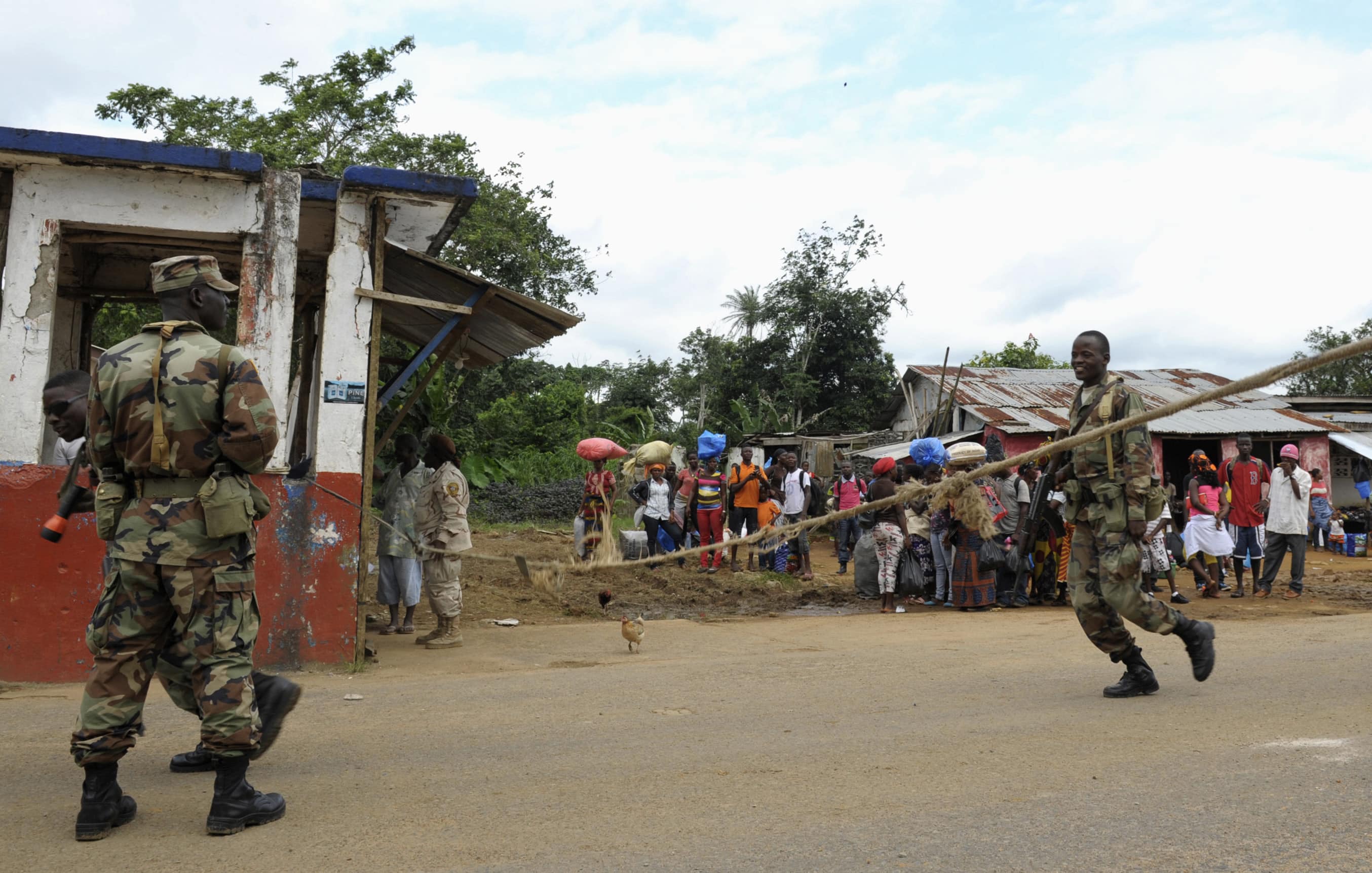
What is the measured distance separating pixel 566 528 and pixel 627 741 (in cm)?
1652

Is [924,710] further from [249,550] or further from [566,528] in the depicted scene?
[566,528]

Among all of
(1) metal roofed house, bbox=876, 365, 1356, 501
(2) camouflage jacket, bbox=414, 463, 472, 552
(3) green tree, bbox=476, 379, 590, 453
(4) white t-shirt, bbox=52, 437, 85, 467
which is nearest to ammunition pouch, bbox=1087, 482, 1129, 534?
(2) camouflage jacket, bbox=414, 463, 472, 552

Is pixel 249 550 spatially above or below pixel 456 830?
above

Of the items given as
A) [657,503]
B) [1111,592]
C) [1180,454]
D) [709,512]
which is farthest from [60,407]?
[1180,454]

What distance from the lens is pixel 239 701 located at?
137 inches

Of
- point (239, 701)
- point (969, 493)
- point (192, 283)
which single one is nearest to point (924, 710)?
point (969, 493)

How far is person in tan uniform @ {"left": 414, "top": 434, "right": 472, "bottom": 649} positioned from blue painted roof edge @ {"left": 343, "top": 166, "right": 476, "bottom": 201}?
6.84ft

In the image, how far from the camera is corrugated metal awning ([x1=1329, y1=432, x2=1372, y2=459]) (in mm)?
20578

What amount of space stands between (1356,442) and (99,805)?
2400 centimetres

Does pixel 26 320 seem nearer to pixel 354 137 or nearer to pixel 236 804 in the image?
pixel 236 804

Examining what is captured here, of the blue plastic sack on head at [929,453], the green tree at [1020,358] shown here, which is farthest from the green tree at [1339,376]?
the blue plastic sack on head at [929,453]

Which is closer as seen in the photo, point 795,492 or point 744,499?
point 744,499

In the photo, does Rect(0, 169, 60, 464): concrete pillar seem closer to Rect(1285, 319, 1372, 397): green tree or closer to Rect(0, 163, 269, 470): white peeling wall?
Rect(0, 163, 269, 470): white peeling wall

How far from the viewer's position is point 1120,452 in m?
5.43
